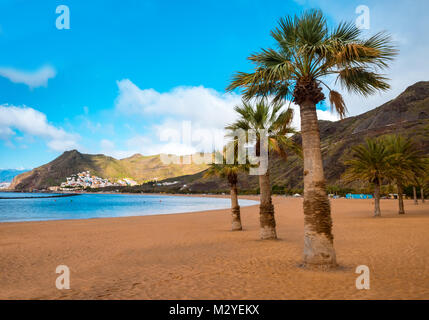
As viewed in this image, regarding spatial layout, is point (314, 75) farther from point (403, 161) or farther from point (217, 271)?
point (403, 161)

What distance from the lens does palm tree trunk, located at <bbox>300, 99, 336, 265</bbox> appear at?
7703 millimetres

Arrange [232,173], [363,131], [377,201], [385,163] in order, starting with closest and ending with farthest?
1. [232,173]
2. [385,163]
3. [377,201]
4. [363,131]

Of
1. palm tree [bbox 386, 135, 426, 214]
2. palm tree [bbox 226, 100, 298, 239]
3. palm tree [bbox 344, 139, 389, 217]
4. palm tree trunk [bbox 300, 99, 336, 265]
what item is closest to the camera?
palm tree trunk [bbox 300, 99, 336, 265]

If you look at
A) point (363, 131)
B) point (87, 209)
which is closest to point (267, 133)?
point (87, 209)

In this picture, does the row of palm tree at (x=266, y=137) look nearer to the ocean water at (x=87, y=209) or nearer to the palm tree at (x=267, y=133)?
the palm tree at (x=267, y=133)

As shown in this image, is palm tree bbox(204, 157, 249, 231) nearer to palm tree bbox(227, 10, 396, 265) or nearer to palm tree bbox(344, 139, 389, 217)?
palm tree bbox(227, 10, 396, 265)

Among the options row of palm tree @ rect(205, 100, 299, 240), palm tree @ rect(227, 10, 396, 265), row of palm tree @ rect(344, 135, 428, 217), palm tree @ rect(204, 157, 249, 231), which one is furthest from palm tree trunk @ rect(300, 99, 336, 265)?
row of palm tree @ rect(344, 135, 428, 217)

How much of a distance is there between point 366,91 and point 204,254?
7741 mm

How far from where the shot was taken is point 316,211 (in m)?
7.72

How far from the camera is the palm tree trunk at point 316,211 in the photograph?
7703 millimetres

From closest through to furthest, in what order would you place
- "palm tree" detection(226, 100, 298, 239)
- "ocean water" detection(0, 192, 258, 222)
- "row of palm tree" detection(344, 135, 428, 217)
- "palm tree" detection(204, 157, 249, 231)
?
"palm tree" detection(226, 100, 298, 239)
"palm tree" detection(204, 157, 249, 231)
"row of palm tree" detection(344, 135, 428, 217)
"ocean water" detection(0, 192, 258, 222)

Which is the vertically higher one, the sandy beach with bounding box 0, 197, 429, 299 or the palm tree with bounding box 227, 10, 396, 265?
the palm tree with bounding box 227, 10, 396, 265
